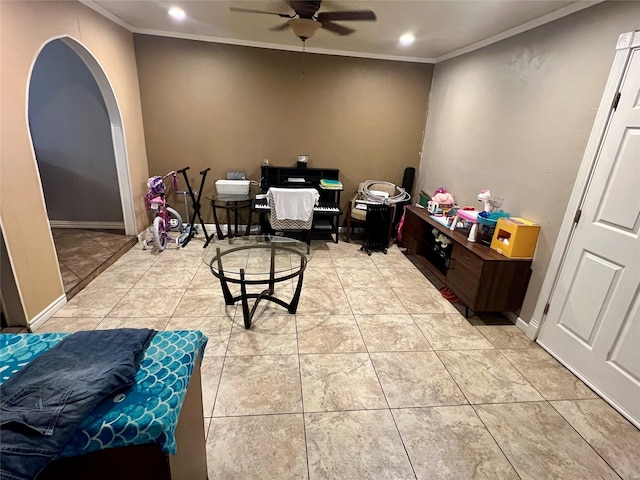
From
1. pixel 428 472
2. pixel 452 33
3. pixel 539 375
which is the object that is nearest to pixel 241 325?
pixel 428 472

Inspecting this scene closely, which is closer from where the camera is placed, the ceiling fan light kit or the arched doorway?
the ceiling fan light kit

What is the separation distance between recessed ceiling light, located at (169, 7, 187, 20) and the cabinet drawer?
345 cm

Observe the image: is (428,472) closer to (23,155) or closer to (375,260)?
(375,260)

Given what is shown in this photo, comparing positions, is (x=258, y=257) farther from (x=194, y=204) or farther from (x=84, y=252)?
(x=84, y=252)

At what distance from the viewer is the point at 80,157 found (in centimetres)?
399

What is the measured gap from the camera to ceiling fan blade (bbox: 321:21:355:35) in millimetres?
2890

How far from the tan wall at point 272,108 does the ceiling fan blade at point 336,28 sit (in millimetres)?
963

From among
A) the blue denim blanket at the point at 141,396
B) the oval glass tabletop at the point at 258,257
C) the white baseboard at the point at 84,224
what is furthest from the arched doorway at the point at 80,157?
the blue denim blanket at the point at 141,396

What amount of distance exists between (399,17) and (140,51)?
312cm

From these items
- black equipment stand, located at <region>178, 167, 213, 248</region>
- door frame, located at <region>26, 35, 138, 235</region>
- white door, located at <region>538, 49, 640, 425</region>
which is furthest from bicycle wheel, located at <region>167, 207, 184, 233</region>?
white door, located at <region>538, 49, 640, 425</region>

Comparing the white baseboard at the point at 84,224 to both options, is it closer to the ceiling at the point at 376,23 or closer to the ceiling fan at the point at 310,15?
the ceiling at the point at 376,23

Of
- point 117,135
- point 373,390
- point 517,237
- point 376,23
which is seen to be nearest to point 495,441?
point 373,390

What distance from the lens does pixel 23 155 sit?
7.22ft

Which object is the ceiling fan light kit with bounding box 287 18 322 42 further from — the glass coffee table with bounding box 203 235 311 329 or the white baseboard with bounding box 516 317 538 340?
the white baseboard with bounding box 516 317 538 340
